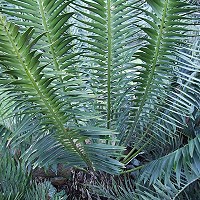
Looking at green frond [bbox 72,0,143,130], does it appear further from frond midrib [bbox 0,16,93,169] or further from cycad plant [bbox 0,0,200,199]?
frond midrib [bbox 0,16,93,169]

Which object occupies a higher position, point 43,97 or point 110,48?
point 110,48

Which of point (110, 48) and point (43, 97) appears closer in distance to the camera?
point (43, 97)

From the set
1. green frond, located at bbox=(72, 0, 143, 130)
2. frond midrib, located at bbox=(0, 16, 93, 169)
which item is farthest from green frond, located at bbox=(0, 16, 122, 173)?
green frond, located at bbox=(72, 0, 143, 130)

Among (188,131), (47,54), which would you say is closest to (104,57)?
(47,54)

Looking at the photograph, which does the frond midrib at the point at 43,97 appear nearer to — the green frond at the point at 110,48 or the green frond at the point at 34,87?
the green frond at the point at 34,87

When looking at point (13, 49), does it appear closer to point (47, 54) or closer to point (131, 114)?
point (47, 54)

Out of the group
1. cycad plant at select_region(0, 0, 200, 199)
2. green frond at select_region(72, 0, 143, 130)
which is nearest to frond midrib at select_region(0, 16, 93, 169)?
cycad plant at select_region(0, 0, 200, 199)

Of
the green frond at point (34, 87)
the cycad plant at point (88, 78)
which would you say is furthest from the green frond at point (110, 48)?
the green frond at point (34, 87)

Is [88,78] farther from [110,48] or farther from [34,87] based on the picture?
[34,87]

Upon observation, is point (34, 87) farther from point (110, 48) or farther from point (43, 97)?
point (110, 48)

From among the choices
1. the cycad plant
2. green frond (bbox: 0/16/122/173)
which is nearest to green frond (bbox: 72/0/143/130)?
the cycad plant

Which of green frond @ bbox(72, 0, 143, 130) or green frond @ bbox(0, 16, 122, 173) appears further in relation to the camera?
green frond @ bbox(72, 0, 143, 130)

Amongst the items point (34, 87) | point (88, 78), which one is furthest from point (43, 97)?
point (88, 78)

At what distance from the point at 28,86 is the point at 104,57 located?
0.32 m
